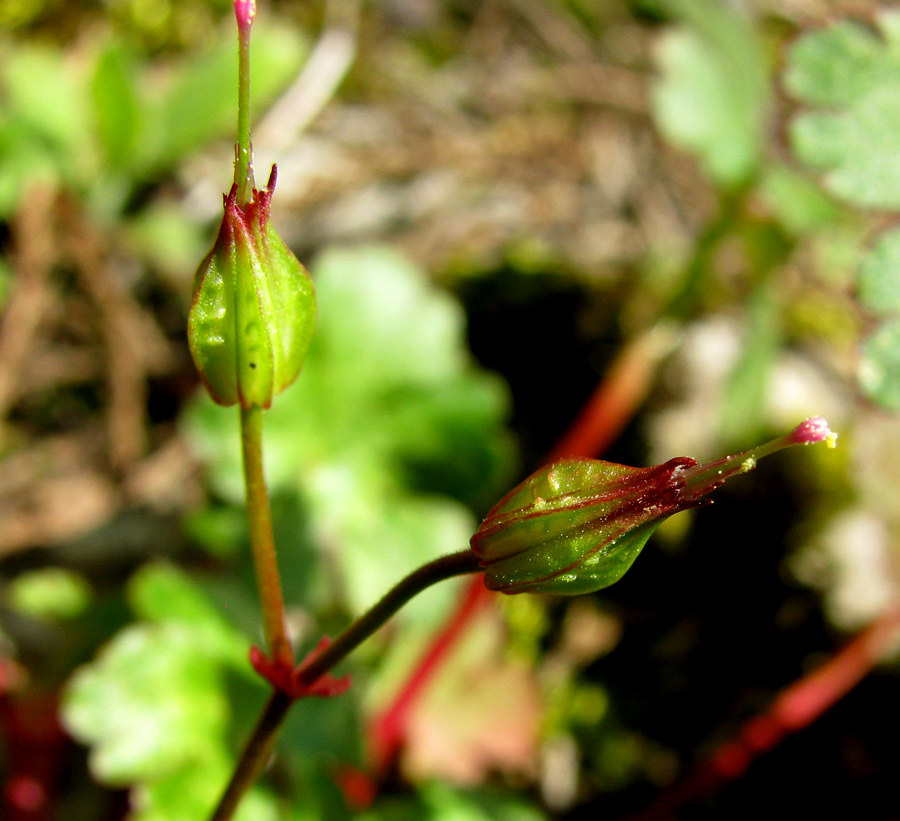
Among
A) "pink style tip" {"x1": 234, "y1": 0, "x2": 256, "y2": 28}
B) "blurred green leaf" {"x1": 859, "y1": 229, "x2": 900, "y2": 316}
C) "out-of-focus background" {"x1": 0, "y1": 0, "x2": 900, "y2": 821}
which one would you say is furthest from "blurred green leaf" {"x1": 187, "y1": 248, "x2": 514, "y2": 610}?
"pink style tip" {"x1": 234, "y1": 0, "x2": 256, "y2": 28}

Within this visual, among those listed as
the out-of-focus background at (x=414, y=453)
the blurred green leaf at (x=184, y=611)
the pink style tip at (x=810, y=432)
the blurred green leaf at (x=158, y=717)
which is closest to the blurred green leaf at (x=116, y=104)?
the out-of-focus background at (x=414, y=453)

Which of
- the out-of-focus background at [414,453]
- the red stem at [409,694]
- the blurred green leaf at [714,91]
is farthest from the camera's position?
the blurred green leaf at [714,91]

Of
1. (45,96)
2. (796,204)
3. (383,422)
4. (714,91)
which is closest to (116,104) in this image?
(45,96)

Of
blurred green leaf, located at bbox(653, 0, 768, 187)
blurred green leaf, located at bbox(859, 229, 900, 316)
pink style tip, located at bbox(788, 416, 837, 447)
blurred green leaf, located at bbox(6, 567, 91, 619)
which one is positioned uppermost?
blurred green leaf, located at bbox(653, 0, 768, 187)

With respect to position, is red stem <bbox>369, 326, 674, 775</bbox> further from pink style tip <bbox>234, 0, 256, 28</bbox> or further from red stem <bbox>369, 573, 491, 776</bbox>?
pink style tip <bbox>234, 0, 256, 28</bbox>

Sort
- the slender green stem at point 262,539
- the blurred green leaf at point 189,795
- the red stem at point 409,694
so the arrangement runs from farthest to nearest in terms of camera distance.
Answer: the red stem at point 409,694 → the blurred green leaf at point 189,795 → the slender green stem at point 262,539

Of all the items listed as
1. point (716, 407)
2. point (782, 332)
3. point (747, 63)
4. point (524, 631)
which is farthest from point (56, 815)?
point (747, 63)

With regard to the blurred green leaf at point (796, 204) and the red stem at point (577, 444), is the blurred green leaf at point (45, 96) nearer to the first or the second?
the red stem at point (577, 444)
